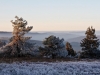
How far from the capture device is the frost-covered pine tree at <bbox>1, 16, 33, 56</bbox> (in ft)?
159

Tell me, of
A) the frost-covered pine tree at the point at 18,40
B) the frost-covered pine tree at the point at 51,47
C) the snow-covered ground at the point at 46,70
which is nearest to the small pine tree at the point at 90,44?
the frost-covered pine tree at the point at 51,47

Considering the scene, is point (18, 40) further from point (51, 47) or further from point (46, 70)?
point (46, 70)

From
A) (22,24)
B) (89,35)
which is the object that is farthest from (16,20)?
(89,35)

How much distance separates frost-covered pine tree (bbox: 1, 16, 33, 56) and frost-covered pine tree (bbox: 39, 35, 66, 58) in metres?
4.42

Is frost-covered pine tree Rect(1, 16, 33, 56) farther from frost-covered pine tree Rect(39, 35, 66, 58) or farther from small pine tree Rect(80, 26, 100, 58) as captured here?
small pine tree Rect(80, 26, 100, 58)

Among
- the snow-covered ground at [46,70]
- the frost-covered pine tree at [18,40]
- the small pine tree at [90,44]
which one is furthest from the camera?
the small pine tree at [90,44]

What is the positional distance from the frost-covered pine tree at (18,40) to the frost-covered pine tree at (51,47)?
4.42 meters

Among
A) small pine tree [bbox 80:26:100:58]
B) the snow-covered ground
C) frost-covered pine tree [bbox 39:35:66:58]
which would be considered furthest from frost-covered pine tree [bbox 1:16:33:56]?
the snow-covered ground

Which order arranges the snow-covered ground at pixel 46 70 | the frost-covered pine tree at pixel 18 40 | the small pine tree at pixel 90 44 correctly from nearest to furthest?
the snow-covered ground at pixel 46 70 → the frost-covered pine tree at pixel 18 40 → the small pine tree at pixel 90 44

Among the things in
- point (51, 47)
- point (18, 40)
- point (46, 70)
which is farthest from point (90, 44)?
point (46, 70)

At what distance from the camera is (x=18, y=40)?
49875 mm

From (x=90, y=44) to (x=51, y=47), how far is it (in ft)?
34.5

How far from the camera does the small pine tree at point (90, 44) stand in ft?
189

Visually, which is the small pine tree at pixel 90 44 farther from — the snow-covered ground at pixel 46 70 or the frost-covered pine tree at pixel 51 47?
the snow-covered ground at pixel 46 70
